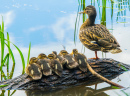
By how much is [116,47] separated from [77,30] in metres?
1.14

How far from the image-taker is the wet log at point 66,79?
5195 mm

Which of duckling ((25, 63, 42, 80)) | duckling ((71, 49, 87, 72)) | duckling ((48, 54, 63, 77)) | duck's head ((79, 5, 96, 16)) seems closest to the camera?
duckling ((25, 63, 42, 80))

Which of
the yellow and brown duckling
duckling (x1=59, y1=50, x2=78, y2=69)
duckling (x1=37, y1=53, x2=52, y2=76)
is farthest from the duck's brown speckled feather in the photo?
duckling (x1=37, y1=53, x2=52, y2=76)

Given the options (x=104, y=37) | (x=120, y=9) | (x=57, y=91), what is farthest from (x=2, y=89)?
(x=120, y=9)

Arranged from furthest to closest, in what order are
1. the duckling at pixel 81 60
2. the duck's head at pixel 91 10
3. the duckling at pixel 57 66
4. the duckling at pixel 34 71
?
the duck's head at pixel 91 10
the duckling at pixel 81 60
the duckling at pixel 57 66
the duckling at pixel 34 71

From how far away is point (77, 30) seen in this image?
6.27 m

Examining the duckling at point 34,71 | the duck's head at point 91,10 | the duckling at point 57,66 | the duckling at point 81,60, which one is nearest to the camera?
the duckling at point 34,71

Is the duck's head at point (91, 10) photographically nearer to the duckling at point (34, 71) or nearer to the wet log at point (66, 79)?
the wet log at point (66, 79)

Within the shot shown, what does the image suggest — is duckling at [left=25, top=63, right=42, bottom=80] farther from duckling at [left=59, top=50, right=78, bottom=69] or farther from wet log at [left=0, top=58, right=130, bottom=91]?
duckling at [left=59, top=50, right=78, bottom=69]

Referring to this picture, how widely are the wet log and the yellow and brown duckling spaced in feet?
1.09

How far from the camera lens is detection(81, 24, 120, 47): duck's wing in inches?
210

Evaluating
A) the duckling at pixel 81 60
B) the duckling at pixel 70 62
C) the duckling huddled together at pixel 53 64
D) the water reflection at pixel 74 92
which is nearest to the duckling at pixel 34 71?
the duckling huddled together at pixel 53 64

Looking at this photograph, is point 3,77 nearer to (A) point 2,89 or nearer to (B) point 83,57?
(A) point 2,89

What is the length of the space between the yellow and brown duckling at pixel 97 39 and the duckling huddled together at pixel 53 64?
285mm
